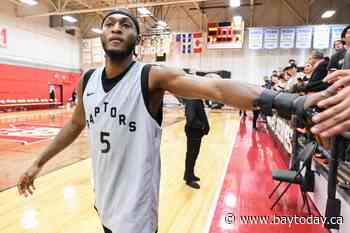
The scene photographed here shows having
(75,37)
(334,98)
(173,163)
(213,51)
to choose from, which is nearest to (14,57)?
(75,37)

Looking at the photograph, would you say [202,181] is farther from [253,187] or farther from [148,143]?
[148,143]

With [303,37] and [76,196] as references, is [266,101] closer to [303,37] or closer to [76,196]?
[76,196]

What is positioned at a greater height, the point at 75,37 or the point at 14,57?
the point at 75,37

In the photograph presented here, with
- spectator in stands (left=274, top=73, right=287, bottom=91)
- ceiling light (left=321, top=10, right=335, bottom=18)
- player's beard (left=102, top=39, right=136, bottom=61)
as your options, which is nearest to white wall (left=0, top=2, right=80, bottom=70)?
spectator in stands (left=274, top=73, right=287, bottom=91)

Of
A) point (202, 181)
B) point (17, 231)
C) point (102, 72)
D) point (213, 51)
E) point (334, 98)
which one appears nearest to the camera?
point (334, 98)

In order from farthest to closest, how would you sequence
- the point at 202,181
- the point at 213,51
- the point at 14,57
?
the point at 213,51
the point at 14,57
the point at 202,181

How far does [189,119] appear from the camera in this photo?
12.7 ft

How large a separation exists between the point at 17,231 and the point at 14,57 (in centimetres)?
1515

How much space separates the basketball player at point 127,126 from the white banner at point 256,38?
1687 centimetres

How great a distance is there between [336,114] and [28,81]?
1768cm

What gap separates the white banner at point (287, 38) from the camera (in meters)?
16.2

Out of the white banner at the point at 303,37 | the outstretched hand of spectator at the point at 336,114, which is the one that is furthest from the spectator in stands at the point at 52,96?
the outstretched hand of spectator at the point at 336,114

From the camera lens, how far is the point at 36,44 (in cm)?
1700

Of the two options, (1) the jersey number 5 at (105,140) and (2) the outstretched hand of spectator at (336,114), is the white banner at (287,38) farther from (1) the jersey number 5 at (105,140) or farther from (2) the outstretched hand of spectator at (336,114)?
(2) the outstretched hand of spectator at (336,114)
